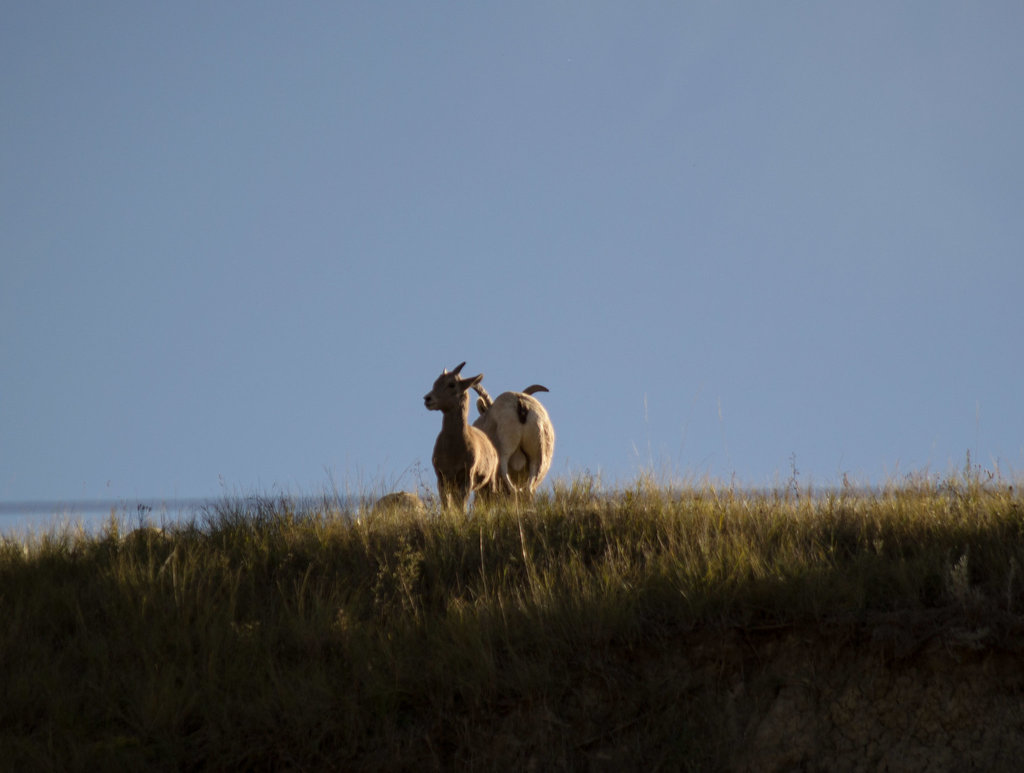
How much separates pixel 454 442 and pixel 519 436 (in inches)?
90.1

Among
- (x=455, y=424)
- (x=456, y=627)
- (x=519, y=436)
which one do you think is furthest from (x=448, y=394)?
(x=456, y=627)

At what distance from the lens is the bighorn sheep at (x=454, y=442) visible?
33.7ft

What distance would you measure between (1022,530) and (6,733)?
23.3 feet

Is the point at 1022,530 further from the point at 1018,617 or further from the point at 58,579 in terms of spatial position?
the point at 58,579

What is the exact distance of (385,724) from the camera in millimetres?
5770

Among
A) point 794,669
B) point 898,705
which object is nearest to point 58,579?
point 794,669

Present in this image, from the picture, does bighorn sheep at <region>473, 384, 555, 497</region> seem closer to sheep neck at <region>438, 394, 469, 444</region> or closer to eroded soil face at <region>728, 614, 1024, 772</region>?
sheep neck at <region>438, 394, 469, 444</region>

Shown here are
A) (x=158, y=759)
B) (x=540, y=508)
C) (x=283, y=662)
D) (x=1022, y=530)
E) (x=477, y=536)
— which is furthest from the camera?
(x=540, y=508)

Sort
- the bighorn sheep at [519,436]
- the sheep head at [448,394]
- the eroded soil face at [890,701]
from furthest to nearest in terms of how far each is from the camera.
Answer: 1. the bighorn sheep at [519,436]
2. the sheep head at [448,394]
3. the eroded soil face at [890,701]

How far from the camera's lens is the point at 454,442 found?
10.3m

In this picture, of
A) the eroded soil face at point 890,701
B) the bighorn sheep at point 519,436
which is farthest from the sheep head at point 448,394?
the eroded soil face at point 890,701

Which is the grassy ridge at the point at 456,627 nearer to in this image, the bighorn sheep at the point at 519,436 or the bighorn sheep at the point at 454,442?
the bighorn sheep at the point at 454,442

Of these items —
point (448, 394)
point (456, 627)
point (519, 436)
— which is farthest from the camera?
point (519, 436)

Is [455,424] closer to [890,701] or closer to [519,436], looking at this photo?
[519,436]
